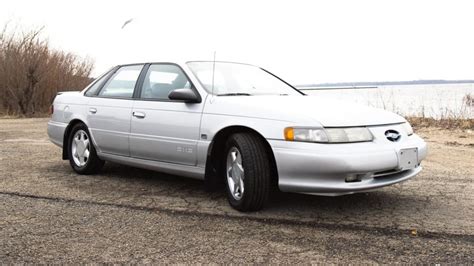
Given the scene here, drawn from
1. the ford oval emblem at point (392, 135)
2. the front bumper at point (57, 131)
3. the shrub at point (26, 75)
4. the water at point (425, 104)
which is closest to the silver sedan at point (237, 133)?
the ford oval emblem at point (392, 135)

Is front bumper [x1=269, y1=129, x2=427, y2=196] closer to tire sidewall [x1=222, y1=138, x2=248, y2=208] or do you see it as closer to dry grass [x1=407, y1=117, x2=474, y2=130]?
tire sidewall [x1=222, y1=138, x2=248, y2=208]

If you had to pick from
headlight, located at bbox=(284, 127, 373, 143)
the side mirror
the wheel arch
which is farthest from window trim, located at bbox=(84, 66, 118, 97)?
headlight, located at bbox=(284, 127, 373, 143)

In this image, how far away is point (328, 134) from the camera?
3846 millimetres

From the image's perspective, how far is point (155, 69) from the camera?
5344 mm

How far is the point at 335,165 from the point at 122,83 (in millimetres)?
2962

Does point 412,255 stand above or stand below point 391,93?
below

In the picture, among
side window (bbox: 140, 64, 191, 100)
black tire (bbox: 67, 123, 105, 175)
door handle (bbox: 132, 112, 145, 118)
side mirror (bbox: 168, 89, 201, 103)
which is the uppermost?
side window (bbox: 140, 64, 191, 100)

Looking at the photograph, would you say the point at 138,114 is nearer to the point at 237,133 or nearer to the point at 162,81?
the point at 162,81

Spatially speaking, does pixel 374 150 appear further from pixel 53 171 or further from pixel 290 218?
pixel 53 171

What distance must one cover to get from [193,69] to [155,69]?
0.58m

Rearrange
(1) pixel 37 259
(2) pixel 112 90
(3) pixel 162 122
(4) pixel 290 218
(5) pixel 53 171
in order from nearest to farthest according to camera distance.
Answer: (1) pixel 37 259 → (4) pixel 290 218 → (3) pixel 162 122 → (2) pixel 112 90 → (5) pixel 53 171

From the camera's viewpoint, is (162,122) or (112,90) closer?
(162,122)

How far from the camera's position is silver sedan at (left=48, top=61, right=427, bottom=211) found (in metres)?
3.87

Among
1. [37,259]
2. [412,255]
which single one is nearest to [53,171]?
[37,259]
